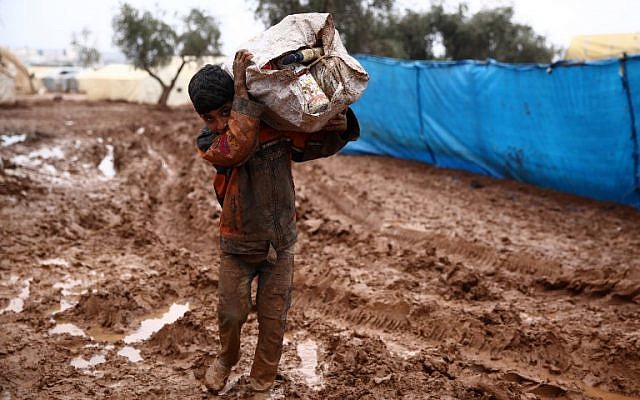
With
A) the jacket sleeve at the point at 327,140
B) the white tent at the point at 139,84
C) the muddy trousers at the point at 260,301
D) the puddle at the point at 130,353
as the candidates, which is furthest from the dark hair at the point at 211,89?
the white tent at the point at 139,84

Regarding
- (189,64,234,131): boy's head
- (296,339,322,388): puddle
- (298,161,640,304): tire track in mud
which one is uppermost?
(189,64,234,131): boy's head

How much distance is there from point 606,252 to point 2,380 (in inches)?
208

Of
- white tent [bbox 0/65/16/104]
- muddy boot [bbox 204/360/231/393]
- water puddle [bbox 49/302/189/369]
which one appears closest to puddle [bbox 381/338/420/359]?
muddy boot [bbox 204/360/231/393]

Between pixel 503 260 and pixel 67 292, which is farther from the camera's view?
pixel 503 260

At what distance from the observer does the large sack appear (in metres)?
2.62

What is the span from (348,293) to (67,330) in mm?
2054

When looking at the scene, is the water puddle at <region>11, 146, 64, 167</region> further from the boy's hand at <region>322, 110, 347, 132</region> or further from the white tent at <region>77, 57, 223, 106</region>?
the white tent at <region>77, 57, 223, 106</region>

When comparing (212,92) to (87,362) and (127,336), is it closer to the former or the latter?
(87,362)

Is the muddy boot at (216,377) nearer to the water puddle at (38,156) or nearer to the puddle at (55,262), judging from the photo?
the puddle at (55,262)

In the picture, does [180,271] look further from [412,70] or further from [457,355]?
[412,70]

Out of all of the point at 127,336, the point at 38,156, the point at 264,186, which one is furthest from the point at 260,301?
the point at 38,156

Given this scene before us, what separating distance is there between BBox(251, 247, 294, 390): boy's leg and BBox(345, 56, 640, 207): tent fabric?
5780mm

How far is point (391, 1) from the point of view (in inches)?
816

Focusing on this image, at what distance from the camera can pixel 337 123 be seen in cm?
294
